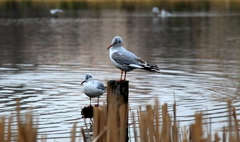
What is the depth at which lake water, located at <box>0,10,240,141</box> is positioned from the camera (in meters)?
11.2

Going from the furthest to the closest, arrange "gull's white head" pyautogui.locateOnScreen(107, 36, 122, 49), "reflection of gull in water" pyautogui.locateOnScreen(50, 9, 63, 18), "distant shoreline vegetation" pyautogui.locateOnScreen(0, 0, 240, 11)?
1. "distant shoreline vegetation" pyautogui.locateOnScreen(0, 0, 240, 11)
2. "reflection of gull in water" pyautogui.locateOnScreen(50, 9, 63, 18)
3. "gull's white head" pyautogui.locateOnScreen(107, 36, 122, 49)

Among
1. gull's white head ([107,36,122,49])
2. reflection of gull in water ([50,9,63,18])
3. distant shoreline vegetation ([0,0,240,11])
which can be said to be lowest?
gull's white head ([107,36,122,49])

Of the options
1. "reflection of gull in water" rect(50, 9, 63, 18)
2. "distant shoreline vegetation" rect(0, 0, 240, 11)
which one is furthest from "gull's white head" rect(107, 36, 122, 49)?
"distant shoreline vegetation" rect(0, 0, 240, 11)

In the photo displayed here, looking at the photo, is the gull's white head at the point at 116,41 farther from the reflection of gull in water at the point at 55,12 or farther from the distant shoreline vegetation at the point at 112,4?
the distant shoreline vegetation at the point at 112,4

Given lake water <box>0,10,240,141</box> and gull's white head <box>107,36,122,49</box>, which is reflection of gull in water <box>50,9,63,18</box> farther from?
gull's white head <box>107,36,122,49</box>

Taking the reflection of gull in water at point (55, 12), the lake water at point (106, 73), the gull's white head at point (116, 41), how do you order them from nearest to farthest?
1. the gull's white head at point (116, 41)
2. the lake water at point (106, 73)
3. the reflection of gull in water at point (55, 12)

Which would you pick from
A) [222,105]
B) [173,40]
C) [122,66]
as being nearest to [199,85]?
[222,105]

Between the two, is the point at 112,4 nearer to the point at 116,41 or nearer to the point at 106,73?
the point at 106,73

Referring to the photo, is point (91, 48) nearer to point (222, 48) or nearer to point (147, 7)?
point (222, 48)

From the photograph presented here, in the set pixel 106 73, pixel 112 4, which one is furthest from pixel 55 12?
pixel 106 73

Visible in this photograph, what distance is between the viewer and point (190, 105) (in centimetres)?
1155

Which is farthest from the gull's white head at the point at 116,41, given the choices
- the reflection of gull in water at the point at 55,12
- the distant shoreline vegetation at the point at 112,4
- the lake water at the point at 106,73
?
the distant shoreline vegetation at the point at 112,4

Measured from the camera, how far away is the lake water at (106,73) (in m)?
11.2

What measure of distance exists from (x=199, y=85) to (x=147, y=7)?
54.1 meters
